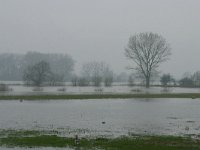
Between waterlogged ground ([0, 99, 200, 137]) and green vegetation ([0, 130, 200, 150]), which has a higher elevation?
waterlogged ground ([0, 99, 200, 137])

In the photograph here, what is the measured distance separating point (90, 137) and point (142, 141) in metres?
3.35

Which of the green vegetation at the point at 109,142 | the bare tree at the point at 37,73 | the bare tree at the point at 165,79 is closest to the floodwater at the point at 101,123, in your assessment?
the green vegetation at the point at 109,142

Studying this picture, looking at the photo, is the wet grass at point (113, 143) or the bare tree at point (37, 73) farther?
the bare tree at point (37, 73)

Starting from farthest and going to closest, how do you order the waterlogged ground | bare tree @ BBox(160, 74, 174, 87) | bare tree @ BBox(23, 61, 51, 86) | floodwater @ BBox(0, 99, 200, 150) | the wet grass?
bare tree @ BBox(160, 74, 174, 87) → bare tree @ BBox(23, 61, 51, 86) → the waterlogged ground → floodwater @ BBox(0, 99, 200, 150) → the wet grass

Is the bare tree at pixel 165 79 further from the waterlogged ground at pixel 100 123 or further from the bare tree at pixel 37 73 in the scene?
the waterlogged ground at pixel 100 123

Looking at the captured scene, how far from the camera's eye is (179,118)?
3459 centimetres

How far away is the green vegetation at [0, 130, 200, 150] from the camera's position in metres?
19.7

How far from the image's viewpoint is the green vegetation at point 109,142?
1969 centimetres

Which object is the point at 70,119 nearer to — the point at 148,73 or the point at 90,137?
the point at 90,137

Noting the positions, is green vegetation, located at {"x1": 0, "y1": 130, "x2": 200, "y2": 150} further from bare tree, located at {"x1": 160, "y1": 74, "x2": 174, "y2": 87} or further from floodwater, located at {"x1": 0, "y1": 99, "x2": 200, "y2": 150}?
bare tree, located at {"x1": 160, "y1": 74, "x2": 174, "y2": 87}

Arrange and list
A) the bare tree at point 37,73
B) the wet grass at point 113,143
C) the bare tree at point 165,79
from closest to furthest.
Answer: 1. the wet grass at point 113,143
2. the bare tree at point 37,73
3. the bare tree at point 165,79

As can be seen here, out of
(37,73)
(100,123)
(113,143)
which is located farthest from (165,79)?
(113,143)

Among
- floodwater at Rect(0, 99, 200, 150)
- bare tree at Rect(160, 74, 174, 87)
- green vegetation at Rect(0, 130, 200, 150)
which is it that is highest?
bare tree at Rect(160, 74, 174, 87)

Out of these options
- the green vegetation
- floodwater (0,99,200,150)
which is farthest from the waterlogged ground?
the green vegetation
